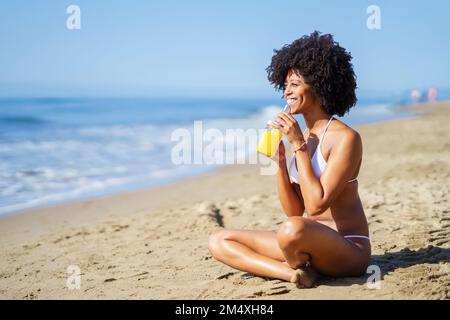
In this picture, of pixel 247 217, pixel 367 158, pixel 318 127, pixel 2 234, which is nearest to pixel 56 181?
pixel 2 234

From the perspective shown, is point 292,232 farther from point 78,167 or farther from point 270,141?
point 78,167

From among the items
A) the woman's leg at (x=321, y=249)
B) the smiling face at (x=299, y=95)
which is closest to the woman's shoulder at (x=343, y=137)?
the smiling face at (x=299, y=95)

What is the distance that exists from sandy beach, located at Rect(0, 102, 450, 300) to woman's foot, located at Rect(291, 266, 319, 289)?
0.15 ft

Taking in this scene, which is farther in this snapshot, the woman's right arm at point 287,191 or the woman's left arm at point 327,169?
the woman's right arm at point 287,191

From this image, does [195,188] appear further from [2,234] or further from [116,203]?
[2,234]

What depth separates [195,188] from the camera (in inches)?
321

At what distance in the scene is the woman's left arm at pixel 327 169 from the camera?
3.07m

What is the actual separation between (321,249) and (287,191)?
56cm

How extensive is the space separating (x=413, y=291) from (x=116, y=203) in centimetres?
486

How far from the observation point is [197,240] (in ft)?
16.1

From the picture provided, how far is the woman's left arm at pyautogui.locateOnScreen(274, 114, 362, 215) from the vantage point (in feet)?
10.1

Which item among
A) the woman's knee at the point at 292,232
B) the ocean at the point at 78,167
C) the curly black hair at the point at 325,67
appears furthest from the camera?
the ocean at the point at 78,167

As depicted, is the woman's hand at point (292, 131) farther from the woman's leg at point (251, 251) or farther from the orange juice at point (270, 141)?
the woman's leg at point (251, 251)

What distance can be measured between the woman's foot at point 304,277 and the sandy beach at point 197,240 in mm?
44
